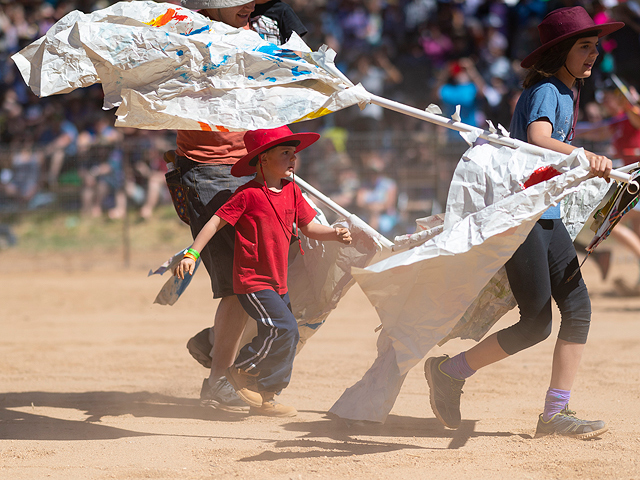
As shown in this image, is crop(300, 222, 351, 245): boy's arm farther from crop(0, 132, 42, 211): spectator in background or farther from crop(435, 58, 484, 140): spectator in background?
crop(0, 132, 42, 211): spectator in background

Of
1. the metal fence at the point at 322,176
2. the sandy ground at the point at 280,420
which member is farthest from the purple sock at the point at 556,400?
the metal fence at the point at 322,176

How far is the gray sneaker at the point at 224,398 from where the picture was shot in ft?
14.0

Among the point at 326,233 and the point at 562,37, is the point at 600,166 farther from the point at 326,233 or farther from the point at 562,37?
the point at 326,233

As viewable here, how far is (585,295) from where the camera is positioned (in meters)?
3.58

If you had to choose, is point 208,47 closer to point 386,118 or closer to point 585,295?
point 585,295

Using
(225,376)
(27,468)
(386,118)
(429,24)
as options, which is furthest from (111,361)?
(429,24)

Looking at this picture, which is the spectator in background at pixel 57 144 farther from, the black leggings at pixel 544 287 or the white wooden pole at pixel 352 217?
the black leggings at pixel 544 287

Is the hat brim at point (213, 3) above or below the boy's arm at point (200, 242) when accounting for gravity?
above

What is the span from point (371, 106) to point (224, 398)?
30.2ft

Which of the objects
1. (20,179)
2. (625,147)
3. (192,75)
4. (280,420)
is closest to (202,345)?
(280,420)

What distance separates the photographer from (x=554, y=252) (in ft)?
11.5

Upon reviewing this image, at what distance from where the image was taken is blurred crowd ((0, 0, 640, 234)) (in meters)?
11.1

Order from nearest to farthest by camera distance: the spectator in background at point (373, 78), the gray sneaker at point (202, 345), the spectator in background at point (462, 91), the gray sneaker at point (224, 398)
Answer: the gray sneaker at point (224, 398) → the gray sneaker at point (202, 345) → the spectator in background at point (462, 91) → the spectator in background at point (373, 78)

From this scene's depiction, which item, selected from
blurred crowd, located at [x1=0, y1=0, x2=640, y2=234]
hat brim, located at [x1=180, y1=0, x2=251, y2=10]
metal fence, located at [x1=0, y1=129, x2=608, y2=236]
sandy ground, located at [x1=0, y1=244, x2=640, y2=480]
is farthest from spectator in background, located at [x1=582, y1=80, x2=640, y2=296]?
hat brim, located at [x1=180, y1=0, x2=251, y2=10]
